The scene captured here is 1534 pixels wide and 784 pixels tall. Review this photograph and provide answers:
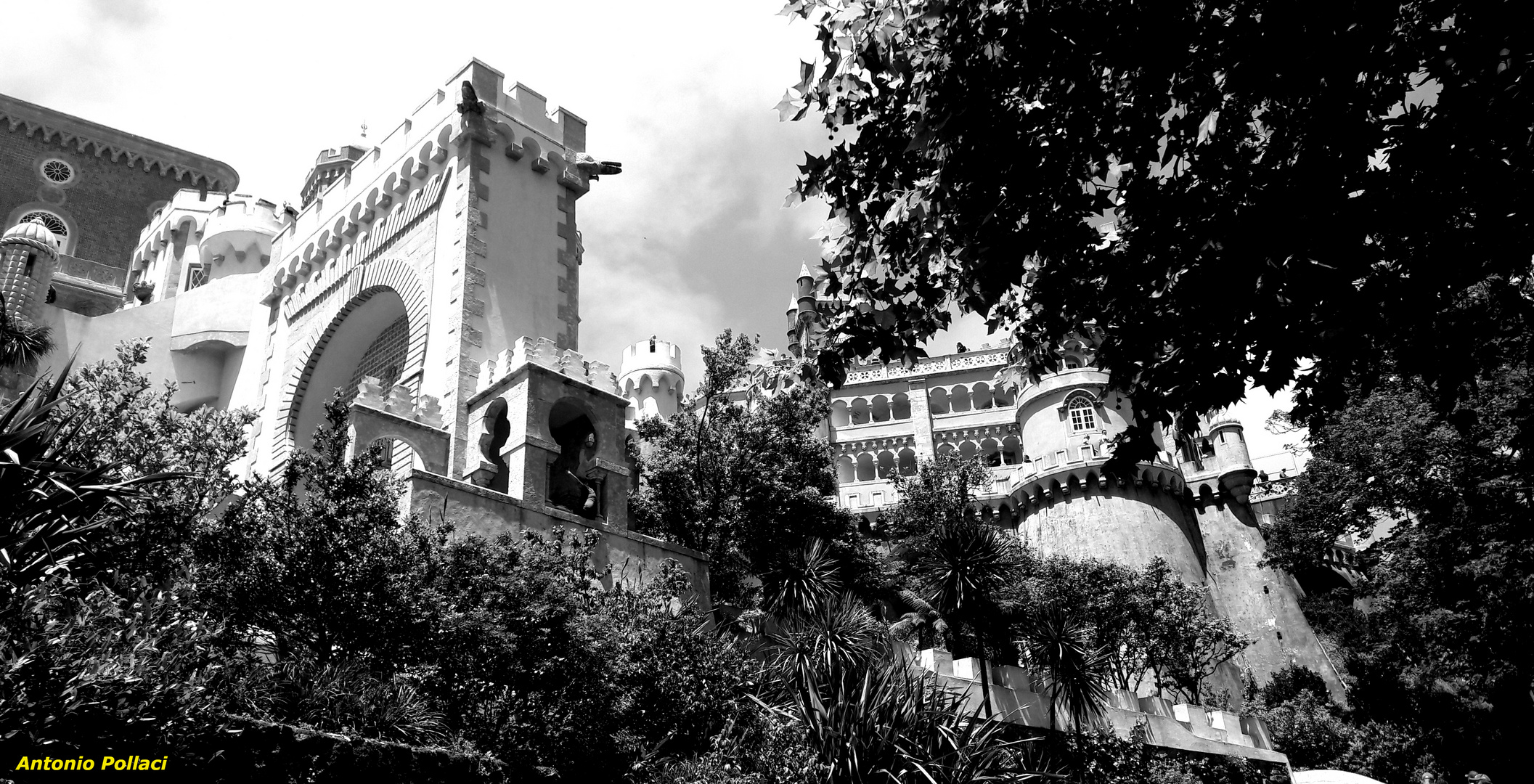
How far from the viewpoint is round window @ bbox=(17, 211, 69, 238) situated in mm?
49750

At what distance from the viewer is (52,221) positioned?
165 ft

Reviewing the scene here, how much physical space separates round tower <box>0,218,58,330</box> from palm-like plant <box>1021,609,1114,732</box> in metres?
27.0

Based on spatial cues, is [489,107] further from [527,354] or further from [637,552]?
[637,552]

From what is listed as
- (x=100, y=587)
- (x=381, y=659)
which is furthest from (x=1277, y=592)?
(x=100, y=587)

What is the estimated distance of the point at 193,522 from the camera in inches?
592

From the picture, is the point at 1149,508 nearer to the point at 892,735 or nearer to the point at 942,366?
the point at 942,366

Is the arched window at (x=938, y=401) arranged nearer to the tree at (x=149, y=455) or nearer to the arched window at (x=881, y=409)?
the arched window at (x=881, y=409)

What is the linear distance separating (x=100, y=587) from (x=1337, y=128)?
1159 cm

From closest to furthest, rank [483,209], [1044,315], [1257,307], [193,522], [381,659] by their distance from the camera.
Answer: [1257,307]
[1044,315]
[381,659]
[193,522]
[483,209]

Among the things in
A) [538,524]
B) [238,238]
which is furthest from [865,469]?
[538,524]

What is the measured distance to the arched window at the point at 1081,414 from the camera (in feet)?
152

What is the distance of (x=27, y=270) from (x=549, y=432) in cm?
2113

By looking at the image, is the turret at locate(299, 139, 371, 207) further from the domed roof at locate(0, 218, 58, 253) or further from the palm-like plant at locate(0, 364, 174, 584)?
the palm-like plant at locate(0, 364, 174, 584)

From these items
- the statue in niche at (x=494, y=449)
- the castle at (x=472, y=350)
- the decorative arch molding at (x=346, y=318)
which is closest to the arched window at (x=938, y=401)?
the castle at (x=472, y=350)
